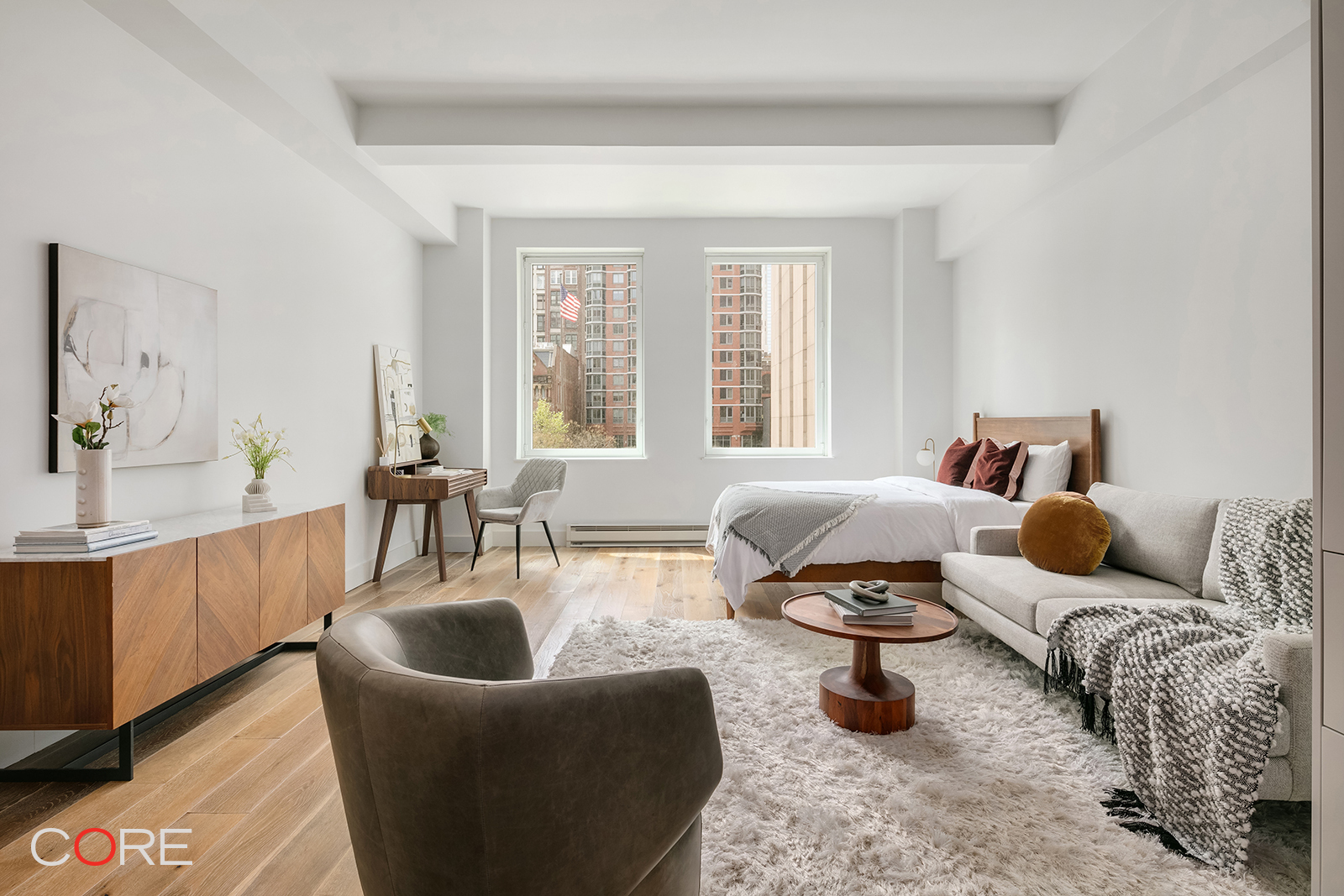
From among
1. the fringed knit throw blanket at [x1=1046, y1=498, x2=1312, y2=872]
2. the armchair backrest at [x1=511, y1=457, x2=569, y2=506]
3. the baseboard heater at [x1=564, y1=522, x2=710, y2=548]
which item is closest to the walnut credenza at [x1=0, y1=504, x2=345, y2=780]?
the armchair backrest at [x1=511, y1=457, x2=569, y2=506]

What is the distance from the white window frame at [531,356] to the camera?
6.32 meters

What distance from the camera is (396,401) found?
523 cm

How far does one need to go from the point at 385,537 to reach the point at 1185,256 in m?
4.85

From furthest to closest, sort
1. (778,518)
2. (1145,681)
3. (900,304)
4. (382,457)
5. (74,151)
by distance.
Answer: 1. (900,304)
2. (382,457)
3. (778,518)
4. (74,151)
5. (1145,681)

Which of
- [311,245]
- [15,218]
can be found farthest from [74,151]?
[311,245]

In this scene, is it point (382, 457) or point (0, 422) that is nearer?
point (0, 422)

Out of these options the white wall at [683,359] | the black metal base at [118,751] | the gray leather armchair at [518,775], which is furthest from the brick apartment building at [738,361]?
the gray leather armchair at [518,775]

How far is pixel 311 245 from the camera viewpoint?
4.02 metres

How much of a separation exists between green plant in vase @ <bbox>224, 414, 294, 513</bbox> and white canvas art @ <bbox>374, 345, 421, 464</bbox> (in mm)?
1287

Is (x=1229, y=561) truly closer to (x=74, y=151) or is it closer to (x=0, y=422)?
(x=0, y=422)

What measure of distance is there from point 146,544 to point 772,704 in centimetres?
216

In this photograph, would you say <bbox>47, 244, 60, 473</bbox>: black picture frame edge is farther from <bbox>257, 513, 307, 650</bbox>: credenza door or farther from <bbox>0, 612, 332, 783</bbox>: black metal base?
<bbox>0, 612, 332, 783</bbox>: black metal base

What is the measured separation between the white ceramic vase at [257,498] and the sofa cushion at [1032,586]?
3.14 m

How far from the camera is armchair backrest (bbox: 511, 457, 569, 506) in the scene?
5.37 m
